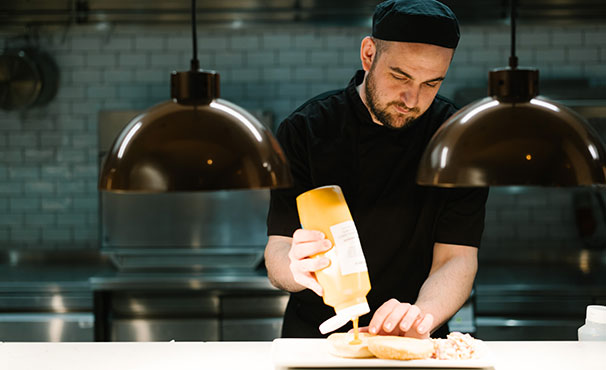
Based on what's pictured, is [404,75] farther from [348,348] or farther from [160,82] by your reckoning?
[160,82]

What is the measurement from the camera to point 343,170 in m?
2.20

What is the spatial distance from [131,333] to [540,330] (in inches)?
90.2

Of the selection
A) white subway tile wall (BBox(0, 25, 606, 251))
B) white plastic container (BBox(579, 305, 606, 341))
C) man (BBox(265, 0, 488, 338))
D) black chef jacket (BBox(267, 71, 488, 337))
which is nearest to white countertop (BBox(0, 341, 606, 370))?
white plastic container (BBox(579, 305, 606, 341))

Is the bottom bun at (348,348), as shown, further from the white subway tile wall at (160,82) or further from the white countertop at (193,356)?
the white subway tile wall at (160,82)

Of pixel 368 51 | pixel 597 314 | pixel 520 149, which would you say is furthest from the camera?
pixel 368 51

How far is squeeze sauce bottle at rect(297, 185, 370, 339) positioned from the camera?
1.49m

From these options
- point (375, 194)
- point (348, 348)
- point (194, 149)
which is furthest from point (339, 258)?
point (375, 194)

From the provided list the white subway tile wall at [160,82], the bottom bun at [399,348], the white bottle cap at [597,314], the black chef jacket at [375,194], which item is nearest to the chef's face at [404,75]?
the black chef jacket at [375,194]

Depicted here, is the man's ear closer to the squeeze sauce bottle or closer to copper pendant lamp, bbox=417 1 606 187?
the squeeze sauce bottle

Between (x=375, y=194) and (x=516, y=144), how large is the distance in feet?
3.29

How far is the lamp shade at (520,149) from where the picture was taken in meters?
1.18

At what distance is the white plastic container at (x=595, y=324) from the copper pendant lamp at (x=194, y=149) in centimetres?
100

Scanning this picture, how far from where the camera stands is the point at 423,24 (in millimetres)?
1602

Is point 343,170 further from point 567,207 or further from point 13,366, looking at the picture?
point 567,207
